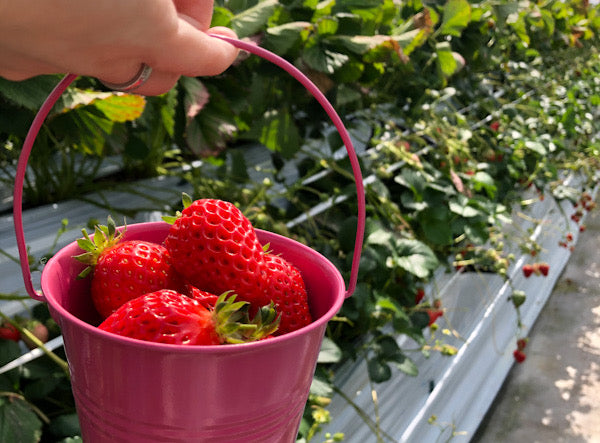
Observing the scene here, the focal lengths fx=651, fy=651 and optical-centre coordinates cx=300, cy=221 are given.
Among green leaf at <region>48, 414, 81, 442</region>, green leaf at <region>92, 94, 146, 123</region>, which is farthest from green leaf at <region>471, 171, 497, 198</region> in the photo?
green leaf at <region>48, 414, 81, 442</region>

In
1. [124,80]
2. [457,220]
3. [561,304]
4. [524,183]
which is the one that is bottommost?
[561,304]

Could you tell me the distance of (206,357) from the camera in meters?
0.52

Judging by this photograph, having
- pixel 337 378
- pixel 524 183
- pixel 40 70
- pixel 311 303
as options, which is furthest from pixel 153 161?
pixel 524 183

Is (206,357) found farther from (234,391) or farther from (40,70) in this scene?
(40,70)

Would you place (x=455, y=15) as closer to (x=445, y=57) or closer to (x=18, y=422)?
(x=445, y=57)

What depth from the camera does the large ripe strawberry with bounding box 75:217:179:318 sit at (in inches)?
25.5

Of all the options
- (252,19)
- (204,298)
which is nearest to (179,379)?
(204,298)

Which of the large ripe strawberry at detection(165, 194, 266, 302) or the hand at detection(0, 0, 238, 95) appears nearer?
the hand at detection(0, 0, 238, 95)

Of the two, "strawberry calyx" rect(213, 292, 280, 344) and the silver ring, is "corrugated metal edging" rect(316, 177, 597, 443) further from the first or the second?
the silver ring

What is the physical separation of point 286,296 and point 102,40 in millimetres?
316

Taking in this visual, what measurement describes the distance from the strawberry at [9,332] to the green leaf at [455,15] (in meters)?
1.73

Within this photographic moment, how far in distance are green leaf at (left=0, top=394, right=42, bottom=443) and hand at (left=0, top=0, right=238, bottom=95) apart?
25.8 inches

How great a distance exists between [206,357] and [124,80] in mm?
236

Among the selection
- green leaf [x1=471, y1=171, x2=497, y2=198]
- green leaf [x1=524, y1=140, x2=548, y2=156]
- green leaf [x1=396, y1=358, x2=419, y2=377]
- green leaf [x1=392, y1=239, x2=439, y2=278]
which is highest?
green leaf [x1=392, y1=239, x2=439, y2=278]
